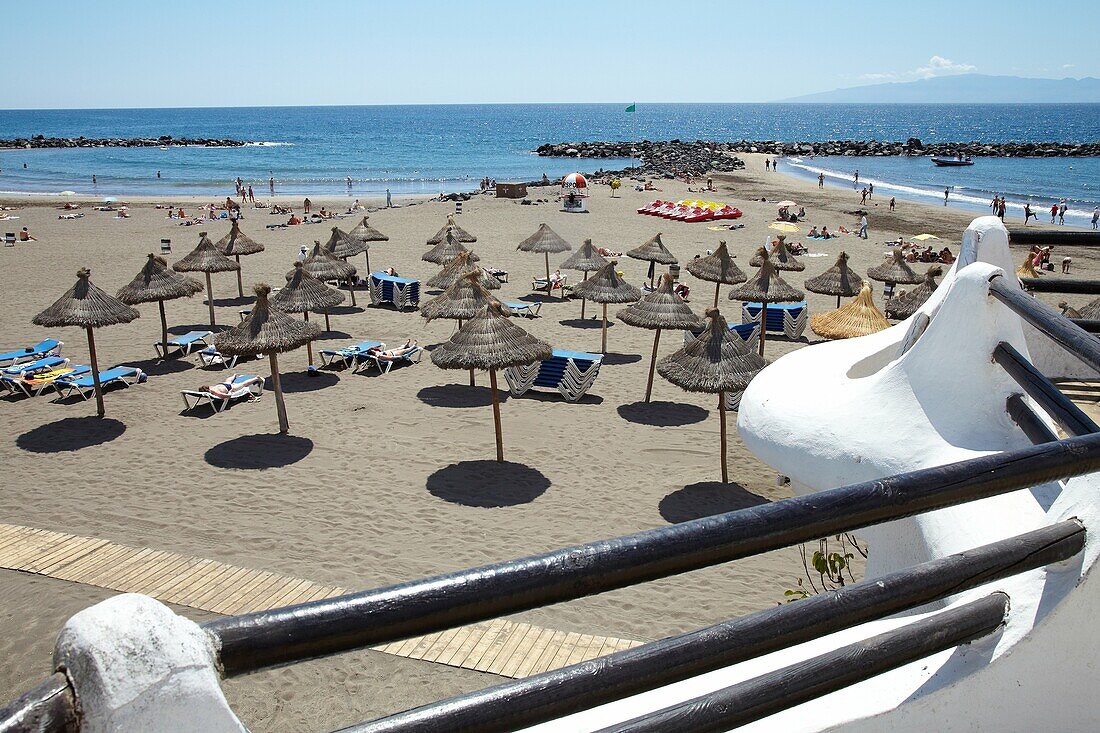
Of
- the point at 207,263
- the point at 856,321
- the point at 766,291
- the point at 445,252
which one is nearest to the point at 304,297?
the point at 207,263

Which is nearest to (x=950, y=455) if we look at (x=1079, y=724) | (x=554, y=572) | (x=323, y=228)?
(x=1079, y=724)

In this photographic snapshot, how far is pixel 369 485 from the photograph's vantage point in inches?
400

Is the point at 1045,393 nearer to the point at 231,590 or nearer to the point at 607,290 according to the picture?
the point at 231,590

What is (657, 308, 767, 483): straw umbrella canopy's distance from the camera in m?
9.82

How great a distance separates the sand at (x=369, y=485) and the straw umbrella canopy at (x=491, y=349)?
4.88ft

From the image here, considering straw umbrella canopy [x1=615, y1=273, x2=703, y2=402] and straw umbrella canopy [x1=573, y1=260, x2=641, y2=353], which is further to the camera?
straw umbrella canopy [x1=573, y1=260, x2=641, y2=353]

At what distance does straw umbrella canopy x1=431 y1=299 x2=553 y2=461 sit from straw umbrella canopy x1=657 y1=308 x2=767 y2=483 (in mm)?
1806

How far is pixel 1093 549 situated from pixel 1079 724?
413 millimetres

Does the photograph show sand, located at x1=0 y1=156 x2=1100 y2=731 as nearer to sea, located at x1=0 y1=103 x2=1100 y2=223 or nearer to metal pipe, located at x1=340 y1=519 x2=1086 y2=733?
metal pipe, located at x1=340 y1=519 x2=1086 y2=733

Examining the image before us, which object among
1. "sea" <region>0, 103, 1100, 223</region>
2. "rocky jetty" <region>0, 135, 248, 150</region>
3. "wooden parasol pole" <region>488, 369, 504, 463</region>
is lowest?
"wooden parasol pole" <region>488, 369, 504, 463</region>

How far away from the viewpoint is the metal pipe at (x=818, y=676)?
1.20 meters

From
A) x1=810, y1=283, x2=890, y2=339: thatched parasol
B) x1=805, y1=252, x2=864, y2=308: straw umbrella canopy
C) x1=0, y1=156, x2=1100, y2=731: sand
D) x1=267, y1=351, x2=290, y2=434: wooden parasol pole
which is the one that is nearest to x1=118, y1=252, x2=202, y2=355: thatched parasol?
x1=0, y1=156, x2=1100, y2=731: sand

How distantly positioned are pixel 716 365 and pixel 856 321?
569cm

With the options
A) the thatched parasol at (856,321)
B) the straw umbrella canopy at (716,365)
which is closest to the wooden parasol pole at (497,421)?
the straw umbrella canopy at (716,365)
